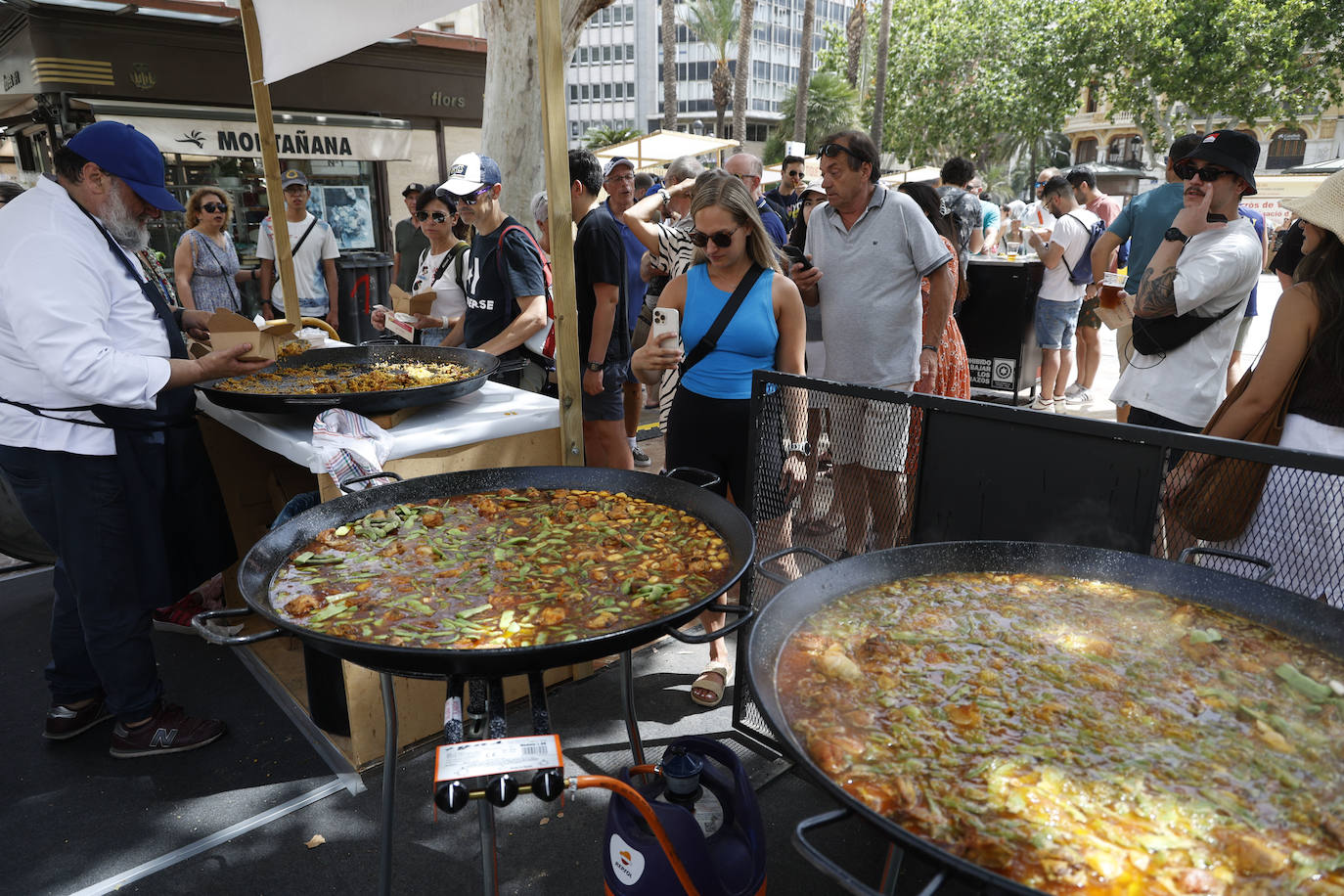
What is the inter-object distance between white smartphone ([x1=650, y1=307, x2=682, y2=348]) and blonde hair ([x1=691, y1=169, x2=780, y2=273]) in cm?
58

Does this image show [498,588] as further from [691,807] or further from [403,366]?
[403,366]

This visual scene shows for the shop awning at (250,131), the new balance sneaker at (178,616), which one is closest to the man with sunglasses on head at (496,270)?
the new balance sneaker at (178,616)

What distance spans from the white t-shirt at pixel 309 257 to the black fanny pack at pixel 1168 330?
274 inches

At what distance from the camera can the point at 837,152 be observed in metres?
3.92

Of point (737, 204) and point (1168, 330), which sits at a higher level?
point (737, 204)

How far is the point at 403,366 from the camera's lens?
4203mm

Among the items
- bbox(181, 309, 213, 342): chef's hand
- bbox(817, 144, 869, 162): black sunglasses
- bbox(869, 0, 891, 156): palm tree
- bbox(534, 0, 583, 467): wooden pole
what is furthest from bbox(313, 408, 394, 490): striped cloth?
bbox(869, 0, 891, 156): palm tree

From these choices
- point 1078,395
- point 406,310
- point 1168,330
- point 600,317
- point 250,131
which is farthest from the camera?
point 250,131

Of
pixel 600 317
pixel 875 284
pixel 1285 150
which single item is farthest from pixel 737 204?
pixel 1285 150

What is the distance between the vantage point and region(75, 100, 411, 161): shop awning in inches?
450

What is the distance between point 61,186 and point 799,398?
9.11 ft

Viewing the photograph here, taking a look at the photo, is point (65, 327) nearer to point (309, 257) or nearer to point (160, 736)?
point (160, 736)

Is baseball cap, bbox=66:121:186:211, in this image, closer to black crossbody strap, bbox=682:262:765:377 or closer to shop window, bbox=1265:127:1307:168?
black crossbody strap, bbox=682:262:765:377

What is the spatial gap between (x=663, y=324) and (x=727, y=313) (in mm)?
484
